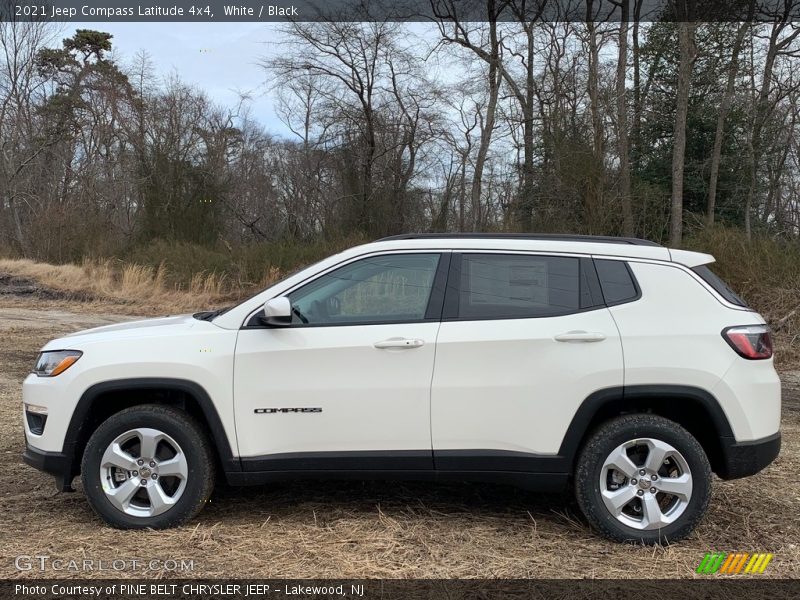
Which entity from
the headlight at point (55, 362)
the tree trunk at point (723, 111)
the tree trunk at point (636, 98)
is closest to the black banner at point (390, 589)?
the headlight at point (55, 362)

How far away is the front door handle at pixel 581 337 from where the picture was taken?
12.5ft

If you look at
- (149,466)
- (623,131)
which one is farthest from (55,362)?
(623,131)

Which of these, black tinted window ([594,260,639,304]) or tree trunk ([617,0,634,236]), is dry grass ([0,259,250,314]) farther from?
black tinted window ([594,260,639,304])

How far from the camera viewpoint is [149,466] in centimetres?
393

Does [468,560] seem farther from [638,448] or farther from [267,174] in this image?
[267,174]

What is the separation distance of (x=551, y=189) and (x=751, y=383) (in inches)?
603

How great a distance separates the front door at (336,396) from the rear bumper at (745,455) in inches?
66.9

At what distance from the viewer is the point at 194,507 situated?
3.93 meters

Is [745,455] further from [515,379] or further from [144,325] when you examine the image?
[144,325]

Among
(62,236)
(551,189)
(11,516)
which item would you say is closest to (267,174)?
(62,236)

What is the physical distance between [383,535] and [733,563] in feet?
6.35

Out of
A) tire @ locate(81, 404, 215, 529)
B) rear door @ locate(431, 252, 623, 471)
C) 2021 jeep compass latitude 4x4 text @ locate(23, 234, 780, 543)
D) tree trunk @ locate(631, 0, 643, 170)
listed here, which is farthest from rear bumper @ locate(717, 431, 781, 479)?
tree trunk @ locate(631, 0, 643, 170)

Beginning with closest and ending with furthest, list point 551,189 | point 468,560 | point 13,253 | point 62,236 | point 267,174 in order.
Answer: point 468,560 < point 551,189 < point 62,236 < point 13,253 < point 267,174

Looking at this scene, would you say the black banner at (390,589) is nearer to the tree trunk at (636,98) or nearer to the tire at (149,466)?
the tire at (149,466)
